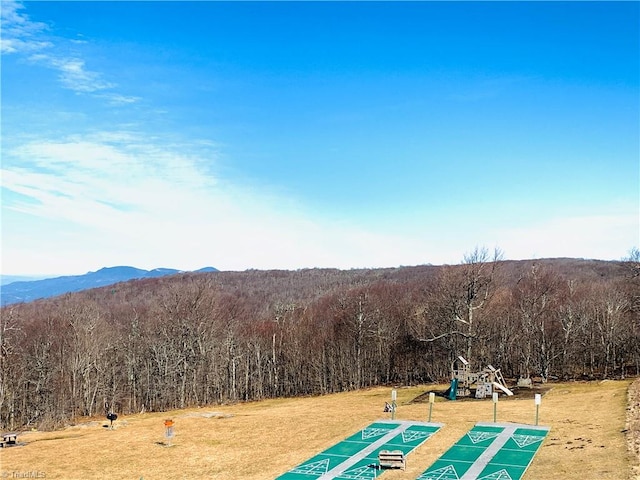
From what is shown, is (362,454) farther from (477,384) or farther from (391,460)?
(477,384)

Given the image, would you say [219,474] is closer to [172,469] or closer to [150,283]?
[172,469]

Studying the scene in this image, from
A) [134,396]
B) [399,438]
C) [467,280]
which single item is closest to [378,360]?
[467,280]

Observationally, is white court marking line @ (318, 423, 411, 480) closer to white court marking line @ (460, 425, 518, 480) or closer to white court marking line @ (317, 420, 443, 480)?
white court marking line @ (317, 420, 443, 480)

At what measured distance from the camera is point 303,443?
92.7ft

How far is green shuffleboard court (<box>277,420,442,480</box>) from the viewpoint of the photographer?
22.8 meters

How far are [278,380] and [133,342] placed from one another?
18697mm

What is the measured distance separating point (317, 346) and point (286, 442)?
39.2 metres

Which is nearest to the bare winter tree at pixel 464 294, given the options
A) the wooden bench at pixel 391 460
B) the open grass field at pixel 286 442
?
the open grass field at pixel 286 442

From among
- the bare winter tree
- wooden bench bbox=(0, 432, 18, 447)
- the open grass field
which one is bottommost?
wooden bench bbox=(0, 432, 18, 447)

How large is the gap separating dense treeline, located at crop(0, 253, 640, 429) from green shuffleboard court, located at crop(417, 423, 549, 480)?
22.3 metres

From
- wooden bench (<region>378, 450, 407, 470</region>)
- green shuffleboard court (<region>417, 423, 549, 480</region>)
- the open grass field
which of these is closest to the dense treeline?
the open grass field

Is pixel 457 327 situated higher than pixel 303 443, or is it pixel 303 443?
pixel 457 327

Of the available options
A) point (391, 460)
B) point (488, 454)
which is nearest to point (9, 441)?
point (391, 460)

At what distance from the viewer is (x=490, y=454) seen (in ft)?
80.5
